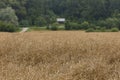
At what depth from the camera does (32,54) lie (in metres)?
7.94

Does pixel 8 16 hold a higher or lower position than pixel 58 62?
lower

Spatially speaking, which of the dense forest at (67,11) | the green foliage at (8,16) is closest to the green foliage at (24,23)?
the dense forest at (67,11)

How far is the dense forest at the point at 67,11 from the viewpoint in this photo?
63.7 metres

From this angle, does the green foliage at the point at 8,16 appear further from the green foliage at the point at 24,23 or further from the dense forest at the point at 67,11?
the dense forest at the point at 67,11

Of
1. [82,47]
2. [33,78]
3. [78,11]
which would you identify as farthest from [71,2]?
[33,78]

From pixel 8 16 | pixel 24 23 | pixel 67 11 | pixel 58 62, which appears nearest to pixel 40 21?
pixel 24 23

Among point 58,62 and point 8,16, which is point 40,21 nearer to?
point 8,16

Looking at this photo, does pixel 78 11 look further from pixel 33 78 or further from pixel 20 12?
pixel 33 78

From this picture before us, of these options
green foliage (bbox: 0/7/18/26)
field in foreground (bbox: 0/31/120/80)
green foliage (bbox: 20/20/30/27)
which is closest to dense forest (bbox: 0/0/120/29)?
green foliage (bbox: 20/20/30/27)

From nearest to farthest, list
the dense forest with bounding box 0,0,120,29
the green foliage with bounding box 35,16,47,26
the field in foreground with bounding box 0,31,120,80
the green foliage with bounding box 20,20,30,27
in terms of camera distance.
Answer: the field in foreground with bounding box 0,31,120,80
the green foliage with bounding box 20,20,30,27
the green foliage with bounding box 35,16,47,26
the dense forest with bounding box 0,0,120,29

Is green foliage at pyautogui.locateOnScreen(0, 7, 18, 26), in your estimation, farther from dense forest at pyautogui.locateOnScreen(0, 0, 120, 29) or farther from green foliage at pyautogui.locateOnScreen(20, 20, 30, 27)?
dense forest at pyautogui.locateOnScreen(0, 0, 120, 29)

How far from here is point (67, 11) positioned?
7131cm

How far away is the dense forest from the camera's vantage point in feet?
209

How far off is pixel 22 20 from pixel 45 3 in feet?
40.8
